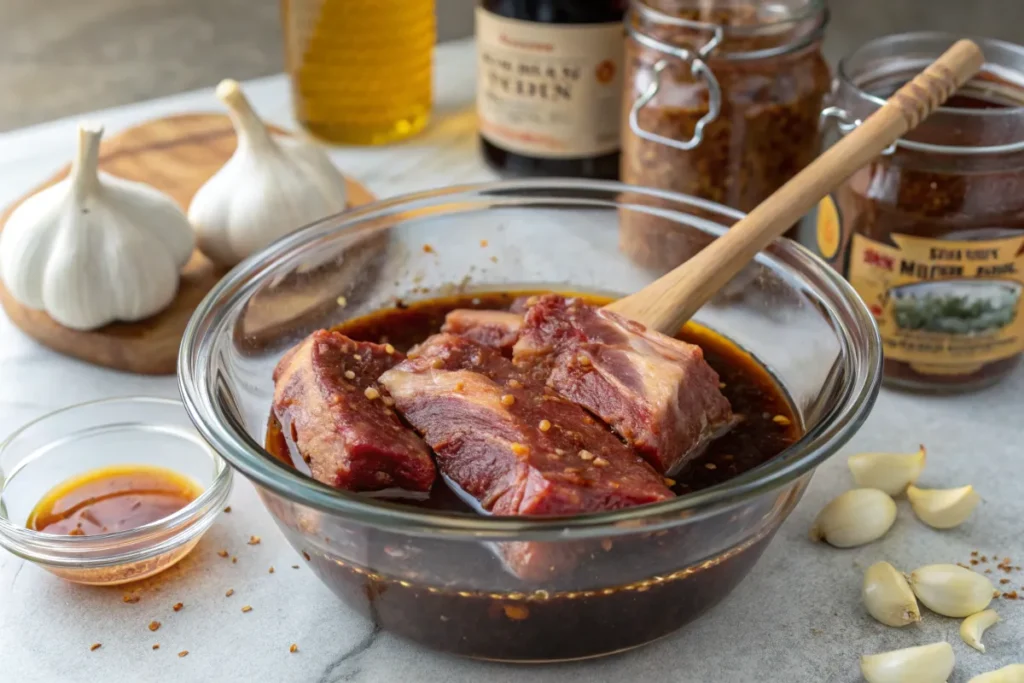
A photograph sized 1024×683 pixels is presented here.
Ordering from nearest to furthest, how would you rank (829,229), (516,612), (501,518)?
(501,518), (516,612), (829,229)

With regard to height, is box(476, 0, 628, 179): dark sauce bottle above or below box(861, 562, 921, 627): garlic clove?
above

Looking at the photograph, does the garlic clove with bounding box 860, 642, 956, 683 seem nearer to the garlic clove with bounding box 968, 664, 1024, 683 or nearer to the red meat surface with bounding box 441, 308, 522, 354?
the garlic clove with bounding box 968, 664, 1024, 683

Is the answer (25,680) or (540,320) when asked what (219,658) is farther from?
(540,320)

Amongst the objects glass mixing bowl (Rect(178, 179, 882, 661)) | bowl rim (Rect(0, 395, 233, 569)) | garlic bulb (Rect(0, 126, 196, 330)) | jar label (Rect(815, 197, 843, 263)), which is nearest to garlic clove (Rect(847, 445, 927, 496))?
glass mixing bowl (Rect(178, 179, 882, 661))

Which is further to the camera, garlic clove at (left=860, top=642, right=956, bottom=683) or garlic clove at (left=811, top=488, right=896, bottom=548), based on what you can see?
garlic clove at (left=811, top=488, right=896, bottom=548)

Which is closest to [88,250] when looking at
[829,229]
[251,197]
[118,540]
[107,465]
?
[251,197]

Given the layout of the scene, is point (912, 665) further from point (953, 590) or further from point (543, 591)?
→ point (543, 591)

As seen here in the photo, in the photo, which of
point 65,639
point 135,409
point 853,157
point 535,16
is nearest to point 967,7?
point 535,16
